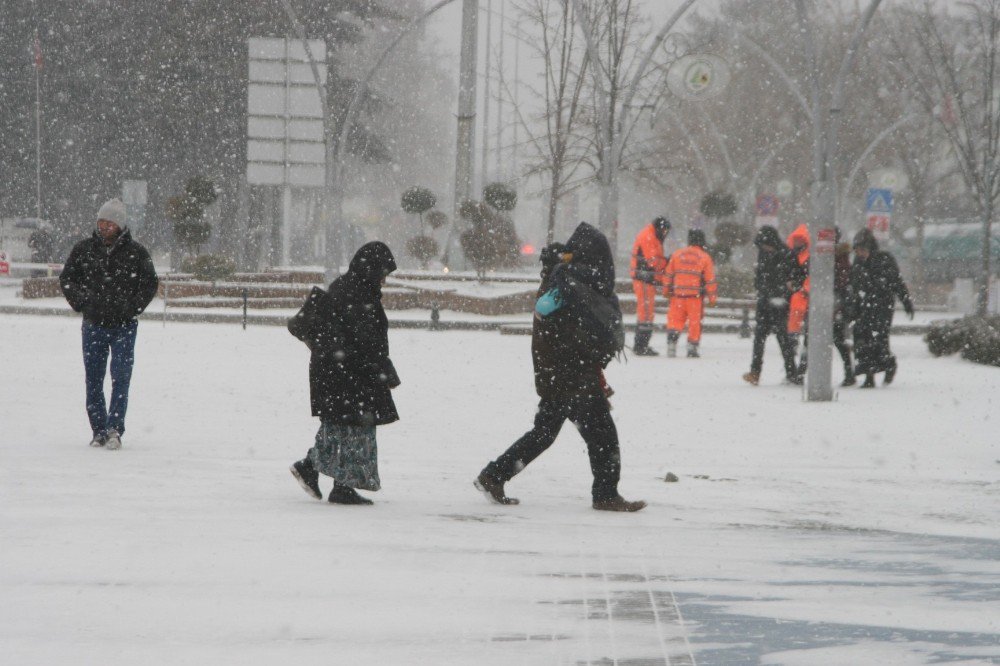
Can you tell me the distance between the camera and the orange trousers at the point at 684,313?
21.0 meters

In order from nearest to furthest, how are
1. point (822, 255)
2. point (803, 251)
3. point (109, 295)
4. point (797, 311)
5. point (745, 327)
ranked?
point (109, 295) < point (822, 255) < point (803, 251) < point (797, 311) < point (745, 327)

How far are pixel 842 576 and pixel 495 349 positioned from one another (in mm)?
18150

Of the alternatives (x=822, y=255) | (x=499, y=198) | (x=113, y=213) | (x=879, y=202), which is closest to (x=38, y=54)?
(x=499, y=198)

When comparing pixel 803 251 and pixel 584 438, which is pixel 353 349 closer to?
pixel 584 438

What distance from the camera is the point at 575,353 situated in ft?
27.0

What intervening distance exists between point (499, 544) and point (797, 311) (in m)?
11.3

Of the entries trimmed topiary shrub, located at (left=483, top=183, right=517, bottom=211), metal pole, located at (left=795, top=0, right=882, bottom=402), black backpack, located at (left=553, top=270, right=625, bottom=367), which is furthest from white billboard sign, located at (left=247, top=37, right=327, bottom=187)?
black backpack, located at (left=553, top=270, right=625, bottom=367)

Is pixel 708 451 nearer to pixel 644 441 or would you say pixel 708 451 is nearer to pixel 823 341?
pixel 644 441

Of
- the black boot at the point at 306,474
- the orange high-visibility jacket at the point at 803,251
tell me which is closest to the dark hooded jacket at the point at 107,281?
the black boot at the point at 306,474

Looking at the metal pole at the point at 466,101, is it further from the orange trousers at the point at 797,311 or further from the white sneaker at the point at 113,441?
the white sneaker at the point at 113,441

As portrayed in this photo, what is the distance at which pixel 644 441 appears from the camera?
12430 mm

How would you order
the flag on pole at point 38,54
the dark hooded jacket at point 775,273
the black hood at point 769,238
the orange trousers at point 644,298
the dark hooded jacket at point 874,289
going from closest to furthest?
the dark hooded jacket at point 775,273
the black hood at point 769,238
the dark hooded jacket at point 874,289
the orange trousers at point 644,298
the flag on pole at point 38,54

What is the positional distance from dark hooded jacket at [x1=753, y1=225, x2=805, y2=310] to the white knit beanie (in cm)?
819

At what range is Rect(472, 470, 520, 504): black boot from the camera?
860cm
